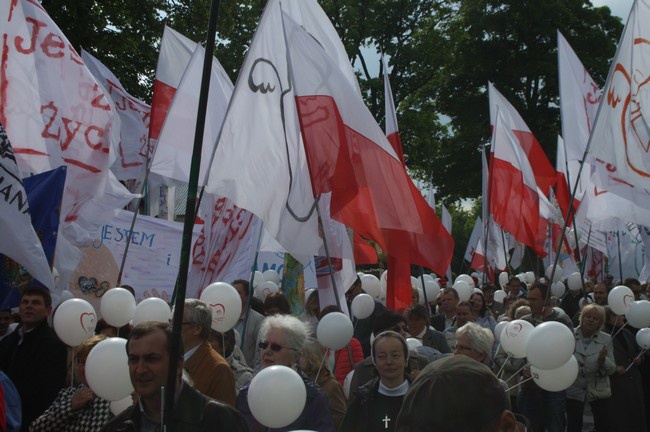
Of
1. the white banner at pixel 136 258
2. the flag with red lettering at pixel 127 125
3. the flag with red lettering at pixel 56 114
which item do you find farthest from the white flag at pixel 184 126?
the flag with red lettering at pixel 127 125

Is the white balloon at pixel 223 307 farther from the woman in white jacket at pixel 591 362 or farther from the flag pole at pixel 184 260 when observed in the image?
the woman in white jacket at pixel 591 362

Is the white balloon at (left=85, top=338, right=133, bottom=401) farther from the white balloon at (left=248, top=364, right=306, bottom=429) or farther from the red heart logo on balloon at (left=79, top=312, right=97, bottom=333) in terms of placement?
the red heart logo on balloon at (left=79, top=312, right=97, bottom=333)

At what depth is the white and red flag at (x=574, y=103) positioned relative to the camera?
38.5 feet

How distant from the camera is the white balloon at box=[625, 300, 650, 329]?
868cm

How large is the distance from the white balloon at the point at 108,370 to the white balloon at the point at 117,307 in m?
2.29

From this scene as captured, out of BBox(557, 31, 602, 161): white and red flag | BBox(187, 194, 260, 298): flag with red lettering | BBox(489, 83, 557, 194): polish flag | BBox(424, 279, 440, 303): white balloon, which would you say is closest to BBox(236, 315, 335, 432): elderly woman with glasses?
BBox(187, 194, 260, 298): flag with red lettering

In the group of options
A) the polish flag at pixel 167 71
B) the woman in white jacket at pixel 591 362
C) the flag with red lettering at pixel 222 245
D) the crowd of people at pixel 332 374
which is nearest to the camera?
the crowd of people at pixel 332 374

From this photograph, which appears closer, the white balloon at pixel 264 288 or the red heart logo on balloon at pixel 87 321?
the red heart logo on balloon at pixel 87 321

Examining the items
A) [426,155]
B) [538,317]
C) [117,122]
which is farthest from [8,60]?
[426,155]

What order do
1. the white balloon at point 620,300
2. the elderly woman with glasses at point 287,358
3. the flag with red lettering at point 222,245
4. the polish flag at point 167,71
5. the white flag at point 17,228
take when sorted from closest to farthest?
the elderly woman with glasses at point 287,358
the white flag at point 17,228
the flag with red lettering at point 222,245
the white balloon at point 620,300
the polish flag at point 167,71

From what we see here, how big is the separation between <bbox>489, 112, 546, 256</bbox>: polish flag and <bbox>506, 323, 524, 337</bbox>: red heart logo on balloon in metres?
5.35

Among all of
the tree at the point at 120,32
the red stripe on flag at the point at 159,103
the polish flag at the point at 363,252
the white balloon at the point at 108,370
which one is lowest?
the white balloon at the point at 108,370

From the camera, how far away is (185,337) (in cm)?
455

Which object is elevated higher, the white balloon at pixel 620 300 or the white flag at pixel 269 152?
the white flag at pixel 269 152
